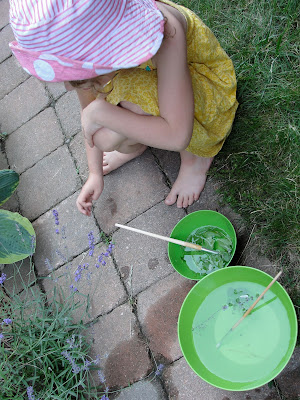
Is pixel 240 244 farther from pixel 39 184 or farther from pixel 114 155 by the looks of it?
pixel 39 184

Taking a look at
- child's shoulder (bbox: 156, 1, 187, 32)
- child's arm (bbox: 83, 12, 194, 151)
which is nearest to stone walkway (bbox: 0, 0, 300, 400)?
child's arm (bbox: 83, 12, 194, 151)

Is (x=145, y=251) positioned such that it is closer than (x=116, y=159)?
Yes

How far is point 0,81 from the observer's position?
2602mm

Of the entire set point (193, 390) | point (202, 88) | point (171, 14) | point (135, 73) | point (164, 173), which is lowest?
point (193, 390)

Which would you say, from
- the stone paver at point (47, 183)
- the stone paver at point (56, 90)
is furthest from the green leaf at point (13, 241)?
the stone paver at point (56, 90)

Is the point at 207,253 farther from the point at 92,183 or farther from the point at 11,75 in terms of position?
the point at 11,75

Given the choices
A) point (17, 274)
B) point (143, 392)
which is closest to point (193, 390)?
point (143, 392)

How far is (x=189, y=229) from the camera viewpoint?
1755mm

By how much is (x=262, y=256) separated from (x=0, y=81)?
193cm

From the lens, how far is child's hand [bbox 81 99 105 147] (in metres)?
1.50

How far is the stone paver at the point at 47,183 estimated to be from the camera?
2.11 meters

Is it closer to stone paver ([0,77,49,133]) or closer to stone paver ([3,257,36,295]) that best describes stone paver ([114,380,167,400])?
stone paver ([3,257,36,295])

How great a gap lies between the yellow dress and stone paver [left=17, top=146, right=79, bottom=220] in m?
0.70

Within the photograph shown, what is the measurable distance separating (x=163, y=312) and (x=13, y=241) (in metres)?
0.74
